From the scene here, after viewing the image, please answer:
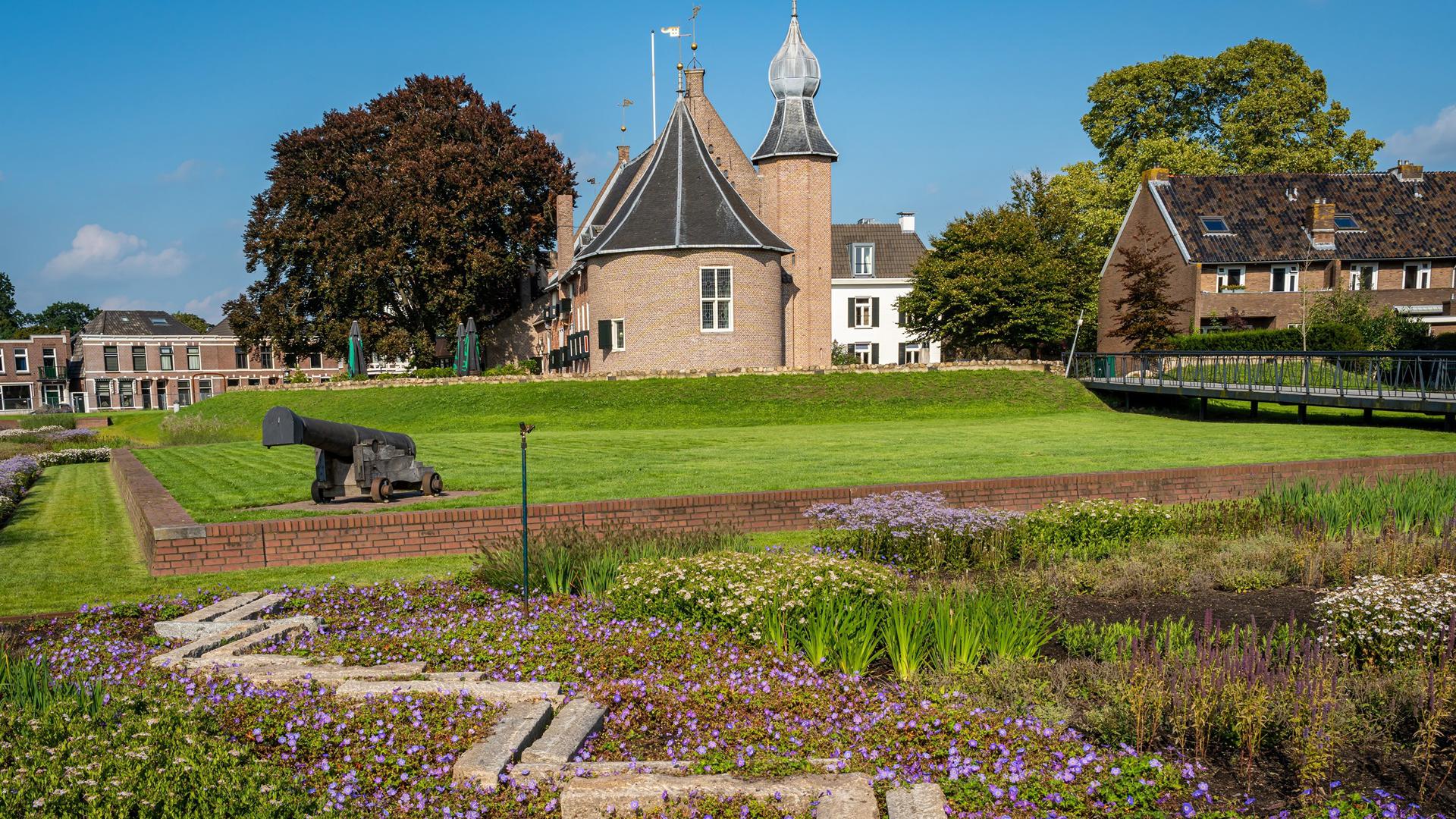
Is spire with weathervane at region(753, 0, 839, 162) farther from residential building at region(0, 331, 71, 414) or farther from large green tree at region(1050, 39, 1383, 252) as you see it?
residential building at region(0, 331, 71, 414)

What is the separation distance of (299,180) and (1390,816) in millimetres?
48783

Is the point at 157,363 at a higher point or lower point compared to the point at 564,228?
lower

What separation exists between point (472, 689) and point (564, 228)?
44946 mm

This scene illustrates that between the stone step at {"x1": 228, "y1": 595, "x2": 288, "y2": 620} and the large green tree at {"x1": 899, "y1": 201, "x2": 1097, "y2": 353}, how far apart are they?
1513 inches

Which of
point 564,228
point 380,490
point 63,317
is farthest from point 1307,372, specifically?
point 63,317

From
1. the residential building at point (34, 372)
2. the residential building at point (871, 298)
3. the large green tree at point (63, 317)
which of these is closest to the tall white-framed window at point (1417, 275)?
the residential building at point (871, 298)

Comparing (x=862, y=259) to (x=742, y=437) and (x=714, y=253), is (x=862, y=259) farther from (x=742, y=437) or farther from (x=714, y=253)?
(x=742, y=437)

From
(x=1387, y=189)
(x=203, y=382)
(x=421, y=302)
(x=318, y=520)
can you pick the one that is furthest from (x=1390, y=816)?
(x=203, y=382)

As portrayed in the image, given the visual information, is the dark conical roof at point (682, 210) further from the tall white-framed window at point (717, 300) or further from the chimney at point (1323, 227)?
the chimney at point (1323, 227)

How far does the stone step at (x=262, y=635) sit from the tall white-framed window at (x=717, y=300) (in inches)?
1209

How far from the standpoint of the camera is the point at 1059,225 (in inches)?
1960

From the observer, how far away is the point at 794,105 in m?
41.4

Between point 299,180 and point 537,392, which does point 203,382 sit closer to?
point 299,180

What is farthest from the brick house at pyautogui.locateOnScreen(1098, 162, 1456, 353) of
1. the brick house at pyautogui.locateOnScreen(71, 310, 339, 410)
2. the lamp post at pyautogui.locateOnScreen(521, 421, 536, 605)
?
the brick house at pyautogui.locateOnScreen(71, 310, 339, 410)
